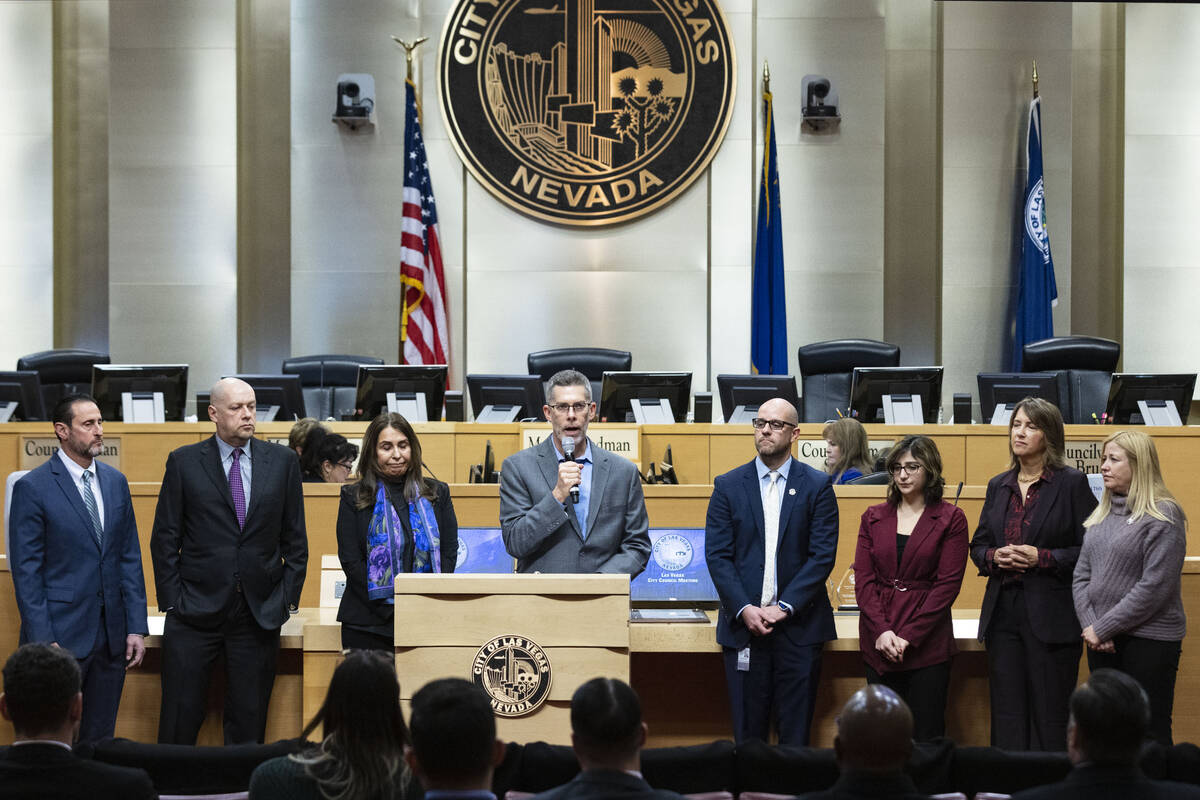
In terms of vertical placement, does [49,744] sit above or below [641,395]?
below

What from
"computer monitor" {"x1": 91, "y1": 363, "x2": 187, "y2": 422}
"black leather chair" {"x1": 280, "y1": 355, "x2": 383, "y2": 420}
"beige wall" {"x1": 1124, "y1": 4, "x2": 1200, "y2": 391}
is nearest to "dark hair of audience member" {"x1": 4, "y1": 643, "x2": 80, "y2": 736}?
"computer monitor" {"x1": 91, "y1": 363, "x2": 187, "y2": 422}

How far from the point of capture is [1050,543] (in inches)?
161

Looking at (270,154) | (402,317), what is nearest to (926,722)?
(402,317)

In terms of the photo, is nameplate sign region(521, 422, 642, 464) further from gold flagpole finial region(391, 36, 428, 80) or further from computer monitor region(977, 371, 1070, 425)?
gold flagpole finial region(391, 36, 428, 80)

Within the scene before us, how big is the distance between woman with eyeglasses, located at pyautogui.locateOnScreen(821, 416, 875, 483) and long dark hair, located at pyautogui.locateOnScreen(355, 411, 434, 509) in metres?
2.36

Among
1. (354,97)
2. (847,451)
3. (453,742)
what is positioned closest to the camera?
(453,742)

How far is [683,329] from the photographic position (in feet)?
36.2

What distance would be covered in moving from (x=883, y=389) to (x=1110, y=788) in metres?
5.83

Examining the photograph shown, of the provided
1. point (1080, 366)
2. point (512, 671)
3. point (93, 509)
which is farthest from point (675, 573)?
point (1080, 366)

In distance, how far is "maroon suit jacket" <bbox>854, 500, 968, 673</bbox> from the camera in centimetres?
394

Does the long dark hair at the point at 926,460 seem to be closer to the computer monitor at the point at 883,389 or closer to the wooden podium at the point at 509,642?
the wooden podium at the point at 509,642

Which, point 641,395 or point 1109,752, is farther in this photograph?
point 641,395

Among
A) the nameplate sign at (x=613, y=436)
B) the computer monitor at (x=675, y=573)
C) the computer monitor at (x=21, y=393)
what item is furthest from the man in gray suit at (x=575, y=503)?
the computer monitor at (x=21, y=393)

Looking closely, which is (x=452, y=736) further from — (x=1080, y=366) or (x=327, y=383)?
(x=1080, y=366)
